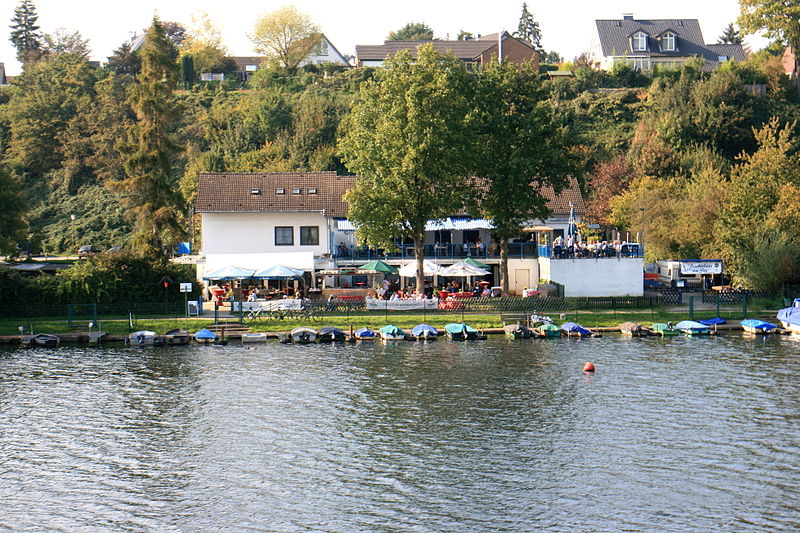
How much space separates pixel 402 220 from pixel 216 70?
88.6 m

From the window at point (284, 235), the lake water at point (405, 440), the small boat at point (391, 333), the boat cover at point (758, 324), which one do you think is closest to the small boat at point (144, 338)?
the lake water at point (405, 440)

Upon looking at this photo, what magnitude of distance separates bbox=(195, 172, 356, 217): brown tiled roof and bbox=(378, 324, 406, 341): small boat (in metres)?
17.5

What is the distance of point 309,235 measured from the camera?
233 feet

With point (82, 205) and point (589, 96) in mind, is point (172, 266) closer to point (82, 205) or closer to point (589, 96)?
point (82, 205)

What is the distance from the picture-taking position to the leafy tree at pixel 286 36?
452 ft

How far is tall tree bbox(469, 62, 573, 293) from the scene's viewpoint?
62312mm

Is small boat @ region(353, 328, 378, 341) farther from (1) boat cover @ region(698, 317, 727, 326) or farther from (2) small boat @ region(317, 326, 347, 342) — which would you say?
(1) boat cover @ region(698, 317, 727, 326)

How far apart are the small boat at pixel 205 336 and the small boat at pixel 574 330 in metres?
20.9

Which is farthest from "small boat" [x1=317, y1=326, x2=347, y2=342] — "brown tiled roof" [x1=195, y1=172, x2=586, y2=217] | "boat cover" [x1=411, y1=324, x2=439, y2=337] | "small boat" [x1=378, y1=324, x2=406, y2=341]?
"brown tiled roof" [x1=195, y1=172, x2=586, y2=217]

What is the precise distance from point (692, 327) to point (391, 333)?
1792cm

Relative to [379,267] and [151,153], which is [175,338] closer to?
[379,267]

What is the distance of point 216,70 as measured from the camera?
142 meters

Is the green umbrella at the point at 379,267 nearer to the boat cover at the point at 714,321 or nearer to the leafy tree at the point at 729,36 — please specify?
the boat cover at the point at 714,321

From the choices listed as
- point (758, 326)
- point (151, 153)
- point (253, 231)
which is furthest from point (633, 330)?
point (151, 153)
